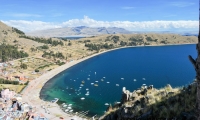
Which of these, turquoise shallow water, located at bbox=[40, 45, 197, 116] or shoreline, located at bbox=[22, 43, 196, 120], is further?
turquoise shallow water, located at bbox=[40, 45, 197, 116]

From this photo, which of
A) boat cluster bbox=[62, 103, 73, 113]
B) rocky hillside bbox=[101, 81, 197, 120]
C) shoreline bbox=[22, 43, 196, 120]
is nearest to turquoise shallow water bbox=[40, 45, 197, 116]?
boat cluster bbox=[62, 103, 73, 113]

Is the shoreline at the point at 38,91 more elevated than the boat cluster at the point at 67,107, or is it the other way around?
the shoreline at the point at 38,91

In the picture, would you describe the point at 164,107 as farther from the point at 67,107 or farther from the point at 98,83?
the point at 98,83

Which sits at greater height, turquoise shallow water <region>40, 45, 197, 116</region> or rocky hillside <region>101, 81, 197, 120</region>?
rocky hillside <region>101, 81, 197, 120</region>

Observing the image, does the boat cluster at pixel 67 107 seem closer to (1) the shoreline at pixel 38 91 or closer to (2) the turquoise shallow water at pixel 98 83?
(2) the turquoise shallow water at pixel 98 83

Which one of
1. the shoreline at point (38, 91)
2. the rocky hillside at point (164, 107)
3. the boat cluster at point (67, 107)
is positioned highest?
the rocky hillside at point (164, 107)

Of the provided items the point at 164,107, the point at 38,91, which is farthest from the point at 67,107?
the point at 164,107

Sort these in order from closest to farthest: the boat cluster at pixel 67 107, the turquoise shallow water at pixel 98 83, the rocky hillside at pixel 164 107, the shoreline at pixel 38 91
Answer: the rocky hillside at pixel 164 107 < the shoreline at pixel 38 91 < the boat cluster at pixel 67 107 < the turquoise shallow water at pixel 98 83

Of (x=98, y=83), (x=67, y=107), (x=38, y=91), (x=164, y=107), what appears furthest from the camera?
(x=98, y=83)

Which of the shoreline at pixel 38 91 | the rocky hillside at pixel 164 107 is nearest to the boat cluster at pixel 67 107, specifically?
the shoreline at pixel 38 91

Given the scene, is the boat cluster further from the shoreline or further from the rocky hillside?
the rocky hillside

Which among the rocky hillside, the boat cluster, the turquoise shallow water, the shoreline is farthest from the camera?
the turquoise shallow water

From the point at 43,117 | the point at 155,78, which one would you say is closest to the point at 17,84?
the point at 43,117
